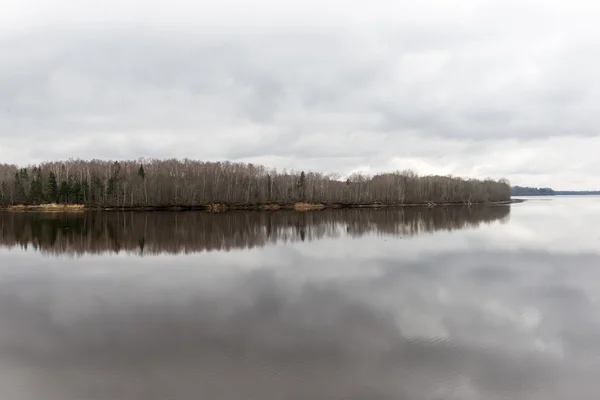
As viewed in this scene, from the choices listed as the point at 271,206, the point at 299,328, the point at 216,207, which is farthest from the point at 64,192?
the point at 299,328

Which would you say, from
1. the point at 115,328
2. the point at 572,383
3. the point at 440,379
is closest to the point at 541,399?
the point at 572,383

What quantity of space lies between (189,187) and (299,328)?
2881 inches

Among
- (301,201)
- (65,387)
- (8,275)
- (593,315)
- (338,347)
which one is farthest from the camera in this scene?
(301,201)

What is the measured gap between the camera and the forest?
76875 millimetres

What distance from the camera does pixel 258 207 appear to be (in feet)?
277

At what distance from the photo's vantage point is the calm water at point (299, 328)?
716cm

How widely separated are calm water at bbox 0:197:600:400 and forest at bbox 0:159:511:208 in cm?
6027

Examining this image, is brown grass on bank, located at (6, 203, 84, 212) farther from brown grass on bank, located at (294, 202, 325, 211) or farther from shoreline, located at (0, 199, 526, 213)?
brown grass on bank, located at (294, 202, 325, 211)

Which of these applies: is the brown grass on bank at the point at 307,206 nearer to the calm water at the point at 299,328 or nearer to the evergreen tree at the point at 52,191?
the evergreen tree at the point at 52,191

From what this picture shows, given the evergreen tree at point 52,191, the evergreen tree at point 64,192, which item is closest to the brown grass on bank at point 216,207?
the evergreen tree at point 64,192

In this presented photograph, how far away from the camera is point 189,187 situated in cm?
7975

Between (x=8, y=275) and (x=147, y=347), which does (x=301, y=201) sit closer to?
(x=8, y=275)

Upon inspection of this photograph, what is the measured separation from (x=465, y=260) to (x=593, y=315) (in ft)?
28.3

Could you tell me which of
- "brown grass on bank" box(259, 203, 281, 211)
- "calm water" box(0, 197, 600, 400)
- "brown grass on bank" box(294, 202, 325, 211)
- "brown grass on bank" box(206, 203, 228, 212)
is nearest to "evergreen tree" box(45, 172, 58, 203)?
"brown grass on bank" box(206, 203, 228, 212)
